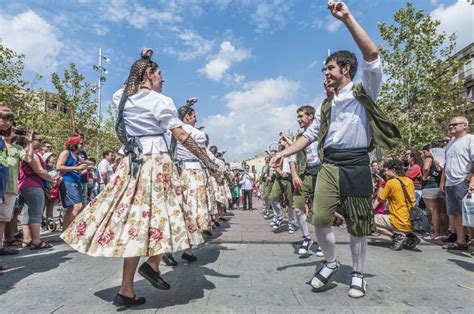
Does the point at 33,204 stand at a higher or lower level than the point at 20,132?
lower

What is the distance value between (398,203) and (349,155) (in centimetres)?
329

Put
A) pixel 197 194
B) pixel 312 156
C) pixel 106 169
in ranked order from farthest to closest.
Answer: pixel 106 169 → pixel 312 156 → pixel 197 194

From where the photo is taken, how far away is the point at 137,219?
2.70 meters

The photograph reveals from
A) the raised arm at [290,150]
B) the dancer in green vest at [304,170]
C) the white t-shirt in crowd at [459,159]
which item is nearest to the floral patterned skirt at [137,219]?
the raised arm at [290,150]

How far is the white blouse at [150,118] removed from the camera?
2908 mm

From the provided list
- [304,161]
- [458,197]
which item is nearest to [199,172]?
[304,161]

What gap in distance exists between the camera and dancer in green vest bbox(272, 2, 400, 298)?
3.10 meters

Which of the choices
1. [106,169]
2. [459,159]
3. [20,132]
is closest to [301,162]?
[459,159]

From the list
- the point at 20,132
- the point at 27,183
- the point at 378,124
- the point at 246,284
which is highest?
the point at 20,132

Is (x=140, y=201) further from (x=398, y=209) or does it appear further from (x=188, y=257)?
(x=398, y=209)

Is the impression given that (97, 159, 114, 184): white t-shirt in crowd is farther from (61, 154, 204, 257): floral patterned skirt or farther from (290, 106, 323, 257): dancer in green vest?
(61, 154, 204, 257): floral patterned skirt

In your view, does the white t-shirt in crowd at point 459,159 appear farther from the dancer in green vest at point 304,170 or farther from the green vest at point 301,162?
the green vest at point 301,162

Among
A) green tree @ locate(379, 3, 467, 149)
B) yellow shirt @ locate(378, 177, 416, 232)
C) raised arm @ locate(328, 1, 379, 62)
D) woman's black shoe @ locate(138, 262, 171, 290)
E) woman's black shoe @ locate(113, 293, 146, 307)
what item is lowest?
woman's black shoe @ locate(113, 293, 146, 307)

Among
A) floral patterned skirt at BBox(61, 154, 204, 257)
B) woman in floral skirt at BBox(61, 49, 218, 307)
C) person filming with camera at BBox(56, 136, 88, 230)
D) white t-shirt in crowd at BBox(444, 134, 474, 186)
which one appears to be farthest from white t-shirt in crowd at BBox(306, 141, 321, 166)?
person filming with camera at BBox(56, 136, 88, 230)
